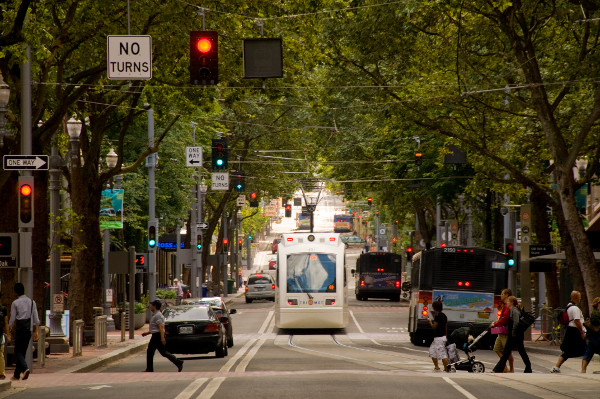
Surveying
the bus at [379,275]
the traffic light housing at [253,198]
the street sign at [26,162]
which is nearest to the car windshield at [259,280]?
the traffic light housing at [253,198]

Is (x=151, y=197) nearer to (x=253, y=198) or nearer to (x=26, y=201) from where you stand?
(x=26, y=201)

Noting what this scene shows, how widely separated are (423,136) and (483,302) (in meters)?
16.3

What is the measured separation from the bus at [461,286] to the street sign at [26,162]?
586 inches

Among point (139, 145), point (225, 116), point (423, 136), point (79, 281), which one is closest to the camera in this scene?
point (79, 281)

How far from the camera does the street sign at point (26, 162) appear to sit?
2067 centimetres

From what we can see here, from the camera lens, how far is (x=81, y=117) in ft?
102

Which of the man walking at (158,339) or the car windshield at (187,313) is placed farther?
the car windshield at (187,313)

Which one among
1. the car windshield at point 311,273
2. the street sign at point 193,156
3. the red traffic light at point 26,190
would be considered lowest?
the car windshield at point 311,273

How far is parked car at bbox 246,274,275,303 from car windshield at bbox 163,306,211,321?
136ft

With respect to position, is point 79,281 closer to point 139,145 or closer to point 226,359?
point 226,359

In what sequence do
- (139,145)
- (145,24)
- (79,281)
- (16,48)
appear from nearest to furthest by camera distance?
(16,48) → (145,24) → (79,281) → (139,145)

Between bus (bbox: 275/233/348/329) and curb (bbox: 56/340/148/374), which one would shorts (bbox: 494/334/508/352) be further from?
bus (bbox: 275/233/348/329)

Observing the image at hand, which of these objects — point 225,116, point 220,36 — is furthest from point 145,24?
point 225,116

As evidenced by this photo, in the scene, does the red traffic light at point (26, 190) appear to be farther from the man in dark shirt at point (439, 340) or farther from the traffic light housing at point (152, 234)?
the traffic light housing at point (152, 234)
